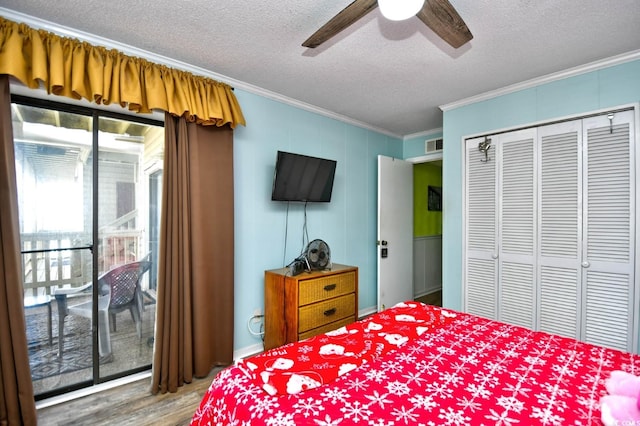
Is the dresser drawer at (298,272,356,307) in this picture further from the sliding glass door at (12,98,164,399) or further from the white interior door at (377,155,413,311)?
the sliding glass door at (12,98,164,399)

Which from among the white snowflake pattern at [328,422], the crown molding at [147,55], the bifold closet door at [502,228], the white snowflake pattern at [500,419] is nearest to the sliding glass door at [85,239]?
the crown molding at [147,55]

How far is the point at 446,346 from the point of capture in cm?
145

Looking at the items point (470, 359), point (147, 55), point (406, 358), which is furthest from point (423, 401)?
point (147, 55)

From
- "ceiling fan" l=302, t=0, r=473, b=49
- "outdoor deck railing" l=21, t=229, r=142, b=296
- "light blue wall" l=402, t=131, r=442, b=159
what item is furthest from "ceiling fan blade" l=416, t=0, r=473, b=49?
"light blue wall" l=402, t=131, r=442, b=159

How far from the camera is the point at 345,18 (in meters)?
1.45

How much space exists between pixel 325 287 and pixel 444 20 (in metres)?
2.13

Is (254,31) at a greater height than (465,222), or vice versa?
(254,31)

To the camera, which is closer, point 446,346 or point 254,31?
point 446,346

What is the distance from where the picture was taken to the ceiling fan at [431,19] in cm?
133

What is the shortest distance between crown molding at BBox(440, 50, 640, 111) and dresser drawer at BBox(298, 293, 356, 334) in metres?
2.25

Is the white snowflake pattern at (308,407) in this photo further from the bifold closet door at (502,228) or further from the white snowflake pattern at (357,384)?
the bifold closet door at (502,228)

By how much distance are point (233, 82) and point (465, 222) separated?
2.59 meters

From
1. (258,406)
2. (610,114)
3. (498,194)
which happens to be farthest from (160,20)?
(610,114)

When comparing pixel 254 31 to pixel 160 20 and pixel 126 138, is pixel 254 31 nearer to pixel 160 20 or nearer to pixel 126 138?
pixel 160 20
